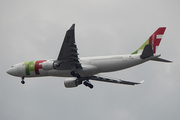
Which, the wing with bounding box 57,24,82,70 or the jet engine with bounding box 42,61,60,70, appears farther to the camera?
the jet engine with bounding box 42,61,60,70

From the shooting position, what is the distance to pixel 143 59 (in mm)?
40125

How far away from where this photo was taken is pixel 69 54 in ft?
133

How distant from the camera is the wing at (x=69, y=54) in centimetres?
3841

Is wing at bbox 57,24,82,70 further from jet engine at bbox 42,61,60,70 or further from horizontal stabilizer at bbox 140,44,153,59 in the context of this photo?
horizontal stabilizer at bbox 140,44,153,59

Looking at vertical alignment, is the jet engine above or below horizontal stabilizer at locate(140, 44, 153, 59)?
below

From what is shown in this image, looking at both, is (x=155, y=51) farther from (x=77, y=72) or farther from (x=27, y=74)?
(x=27, y=74)

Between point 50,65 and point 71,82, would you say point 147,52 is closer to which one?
point 50,65

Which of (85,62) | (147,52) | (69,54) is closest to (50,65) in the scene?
(69,54)

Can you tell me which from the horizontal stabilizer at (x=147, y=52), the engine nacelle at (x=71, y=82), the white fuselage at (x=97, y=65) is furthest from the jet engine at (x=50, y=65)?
the horizontal stabilizer at (x=147, y=52)

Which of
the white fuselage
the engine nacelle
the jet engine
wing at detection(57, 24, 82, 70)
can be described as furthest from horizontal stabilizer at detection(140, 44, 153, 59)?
the engine nacelle

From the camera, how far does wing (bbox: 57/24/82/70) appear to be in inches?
1512

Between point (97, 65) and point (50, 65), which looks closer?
point (50, 65)

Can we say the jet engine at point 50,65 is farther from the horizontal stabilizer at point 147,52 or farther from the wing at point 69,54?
the horizontal stabilizer at point 147,52

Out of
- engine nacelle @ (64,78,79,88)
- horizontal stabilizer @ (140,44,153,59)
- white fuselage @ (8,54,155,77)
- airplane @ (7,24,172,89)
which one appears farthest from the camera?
engine nacelle @ (64,78,79,88)
